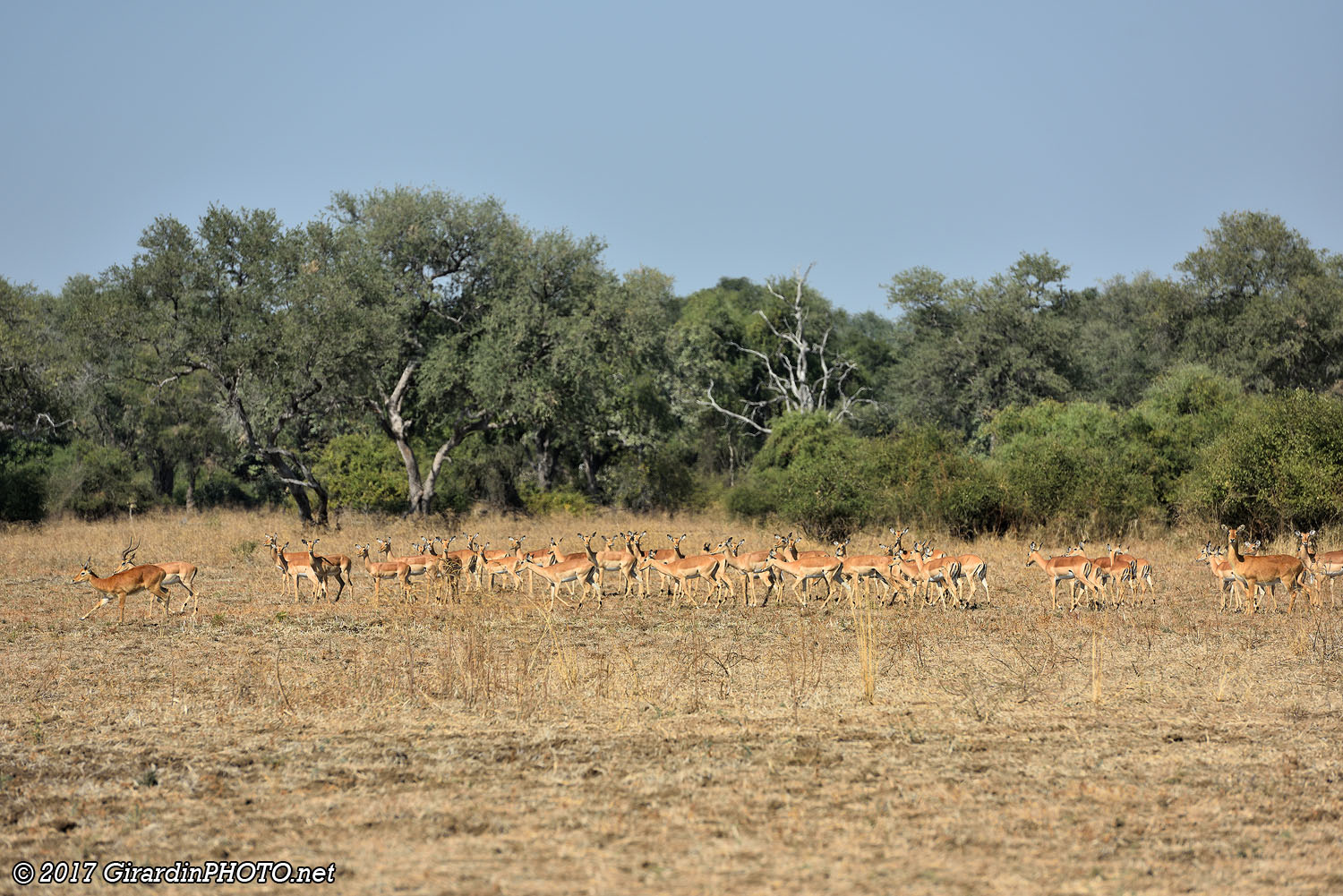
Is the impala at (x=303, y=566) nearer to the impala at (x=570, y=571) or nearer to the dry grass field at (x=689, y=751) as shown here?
the dry grass field at (x=689, y=751)

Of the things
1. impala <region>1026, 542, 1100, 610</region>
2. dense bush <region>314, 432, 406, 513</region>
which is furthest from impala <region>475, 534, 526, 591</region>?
dense bush <region>314, 432, 406, 513</region>

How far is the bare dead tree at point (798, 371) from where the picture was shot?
193 ft

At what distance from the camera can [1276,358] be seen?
48.5 meters

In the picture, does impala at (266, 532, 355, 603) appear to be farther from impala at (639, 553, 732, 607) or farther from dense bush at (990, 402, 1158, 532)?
dense bush at (990, 402, 1158, 532)

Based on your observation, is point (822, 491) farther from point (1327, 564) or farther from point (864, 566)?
point (1327, 564)

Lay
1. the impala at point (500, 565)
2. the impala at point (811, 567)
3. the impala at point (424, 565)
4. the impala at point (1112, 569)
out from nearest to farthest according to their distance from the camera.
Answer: the impala at point (1112, 569) → the impala at point (811, 567) → the impala at point (424, 565) → the impala at point (500, 565)

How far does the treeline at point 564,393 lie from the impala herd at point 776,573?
9.44 meters

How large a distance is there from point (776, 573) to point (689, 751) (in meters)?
10.5

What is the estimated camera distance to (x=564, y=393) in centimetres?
3838

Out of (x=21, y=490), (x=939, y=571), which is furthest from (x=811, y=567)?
(x=21, y=490)

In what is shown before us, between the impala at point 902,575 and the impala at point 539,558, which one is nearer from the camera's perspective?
the impala at point 902,575

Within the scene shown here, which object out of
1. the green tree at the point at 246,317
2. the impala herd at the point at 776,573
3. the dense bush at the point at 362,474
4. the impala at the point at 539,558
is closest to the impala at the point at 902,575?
the impala herd at the point at 776,573

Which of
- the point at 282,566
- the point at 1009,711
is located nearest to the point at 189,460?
the point at 282,566

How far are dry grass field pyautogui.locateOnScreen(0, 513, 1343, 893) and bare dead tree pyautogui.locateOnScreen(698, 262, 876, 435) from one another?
137ft
